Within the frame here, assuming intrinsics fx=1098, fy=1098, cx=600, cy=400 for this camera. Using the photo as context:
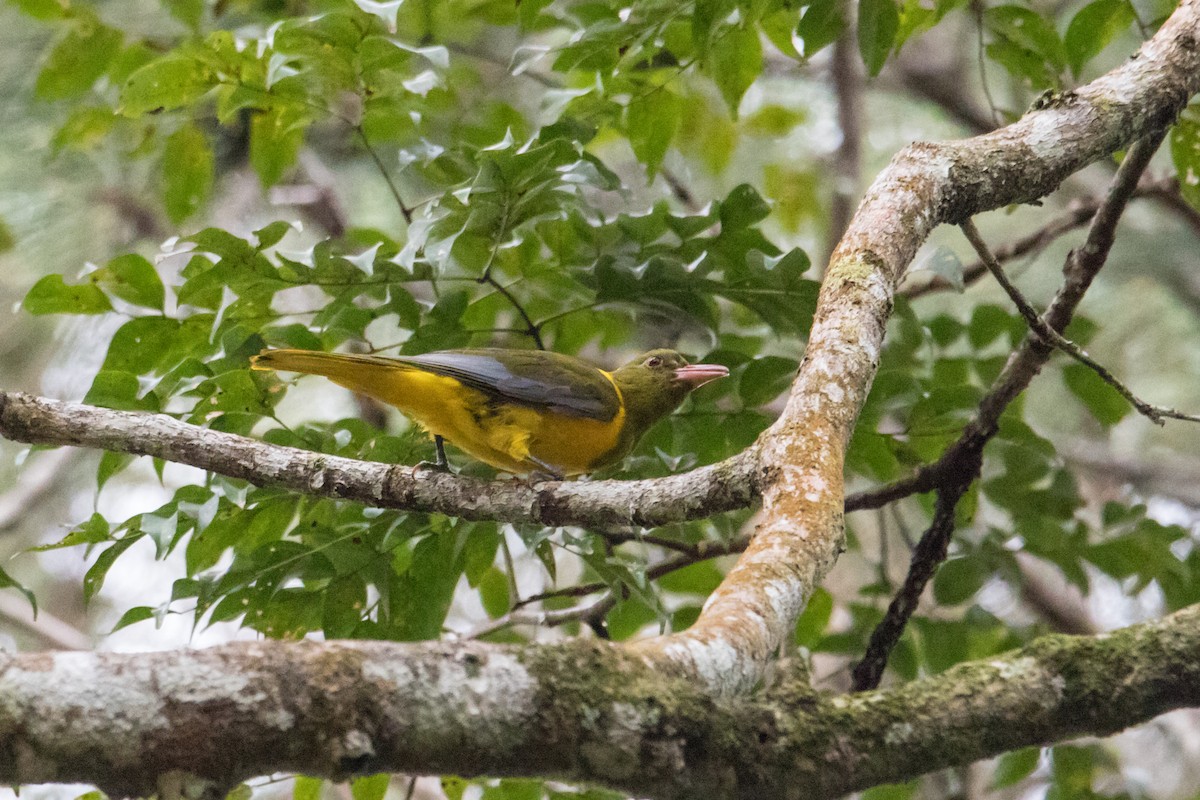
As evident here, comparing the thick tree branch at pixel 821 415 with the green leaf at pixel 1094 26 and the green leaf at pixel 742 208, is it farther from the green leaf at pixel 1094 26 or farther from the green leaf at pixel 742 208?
the green leaf at pixel 742 208

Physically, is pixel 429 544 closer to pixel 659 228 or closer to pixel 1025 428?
pixel 659 228

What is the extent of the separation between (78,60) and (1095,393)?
384 centimetres

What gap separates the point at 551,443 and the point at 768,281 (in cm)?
95

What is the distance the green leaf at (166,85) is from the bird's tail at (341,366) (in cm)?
92

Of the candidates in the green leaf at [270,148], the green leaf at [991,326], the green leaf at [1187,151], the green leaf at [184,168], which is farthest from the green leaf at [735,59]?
the green leaf at [184,168]

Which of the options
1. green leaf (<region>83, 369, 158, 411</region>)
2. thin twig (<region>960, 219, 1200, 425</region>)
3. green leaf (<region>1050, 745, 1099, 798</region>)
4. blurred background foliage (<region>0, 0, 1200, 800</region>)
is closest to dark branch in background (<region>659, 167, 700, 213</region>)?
blurred background foliage (<region>0, 0, 1200, 800</region>)

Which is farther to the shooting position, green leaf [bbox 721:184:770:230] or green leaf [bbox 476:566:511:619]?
green leaf [bbox 476:566:511:619]

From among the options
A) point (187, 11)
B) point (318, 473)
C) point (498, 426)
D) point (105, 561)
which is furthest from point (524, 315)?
point (187, 11)

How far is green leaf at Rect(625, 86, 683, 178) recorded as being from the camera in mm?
3686

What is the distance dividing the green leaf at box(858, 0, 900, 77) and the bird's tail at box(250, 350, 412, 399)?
1.69 metres

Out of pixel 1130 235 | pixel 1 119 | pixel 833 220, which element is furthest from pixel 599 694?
pixel 1130 235

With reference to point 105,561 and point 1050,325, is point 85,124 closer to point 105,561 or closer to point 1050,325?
point 105,561

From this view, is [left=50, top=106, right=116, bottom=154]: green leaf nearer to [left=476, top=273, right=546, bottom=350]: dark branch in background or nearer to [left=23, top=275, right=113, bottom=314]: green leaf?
[left=23, top=275, right=113, bottom=314]: green leaf

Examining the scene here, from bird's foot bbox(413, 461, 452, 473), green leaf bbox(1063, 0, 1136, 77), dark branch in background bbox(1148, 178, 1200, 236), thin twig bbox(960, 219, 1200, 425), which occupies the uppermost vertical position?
dark branch in background bbox(1148, 178, 1200, 236)
